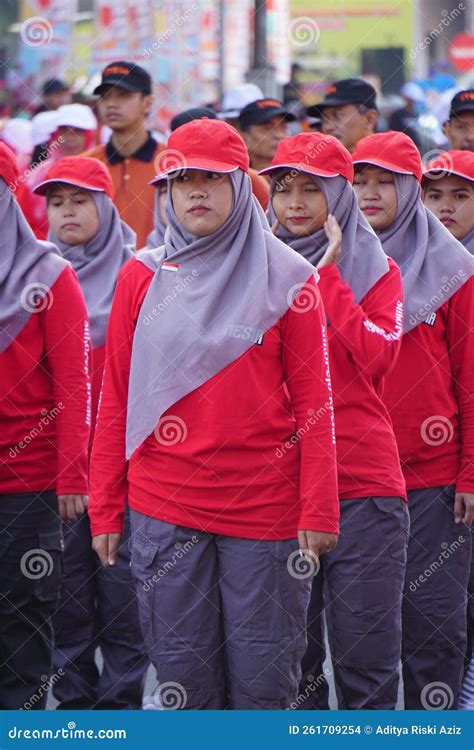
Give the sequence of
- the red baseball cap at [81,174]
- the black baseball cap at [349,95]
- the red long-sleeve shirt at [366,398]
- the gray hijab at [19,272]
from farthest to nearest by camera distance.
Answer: the black baseball cap at [349,95] < the red baseball cap at [81,174] < the gray hijab at [19,272] < the red long-sleeve shirt at [366,398]

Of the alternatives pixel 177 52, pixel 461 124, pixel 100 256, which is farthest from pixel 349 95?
pixel 177 52

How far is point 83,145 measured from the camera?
9.03 m

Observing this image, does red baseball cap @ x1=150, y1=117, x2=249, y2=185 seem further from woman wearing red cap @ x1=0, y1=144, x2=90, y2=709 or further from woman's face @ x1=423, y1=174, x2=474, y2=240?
woman's face @ x1=423, y1=174, x2=474, y2=240

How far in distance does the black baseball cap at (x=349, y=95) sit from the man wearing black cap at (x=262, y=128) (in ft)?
0.70

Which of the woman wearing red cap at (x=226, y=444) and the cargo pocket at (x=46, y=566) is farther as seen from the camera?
the cargo pocket at (x=46, y=566)

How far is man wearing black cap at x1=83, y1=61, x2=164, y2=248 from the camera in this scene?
24.2ft

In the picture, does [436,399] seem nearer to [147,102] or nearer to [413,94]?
[147,102]

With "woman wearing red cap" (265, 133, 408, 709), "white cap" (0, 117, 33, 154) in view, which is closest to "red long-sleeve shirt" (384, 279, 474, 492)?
"woman wearing red cap" (265, 133, 408, 709)

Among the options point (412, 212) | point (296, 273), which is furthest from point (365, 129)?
point (296, 273)

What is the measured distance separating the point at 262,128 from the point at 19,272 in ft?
13.0

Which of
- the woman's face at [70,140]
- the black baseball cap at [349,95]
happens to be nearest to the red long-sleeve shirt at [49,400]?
the black baseball cap at [349,95]

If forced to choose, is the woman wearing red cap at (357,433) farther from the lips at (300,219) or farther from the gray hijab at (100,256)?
the gray hijab at (100,256)

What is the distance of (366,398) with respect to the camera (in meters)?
4.50

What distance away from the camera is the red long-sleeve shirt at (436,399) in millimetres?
4844
